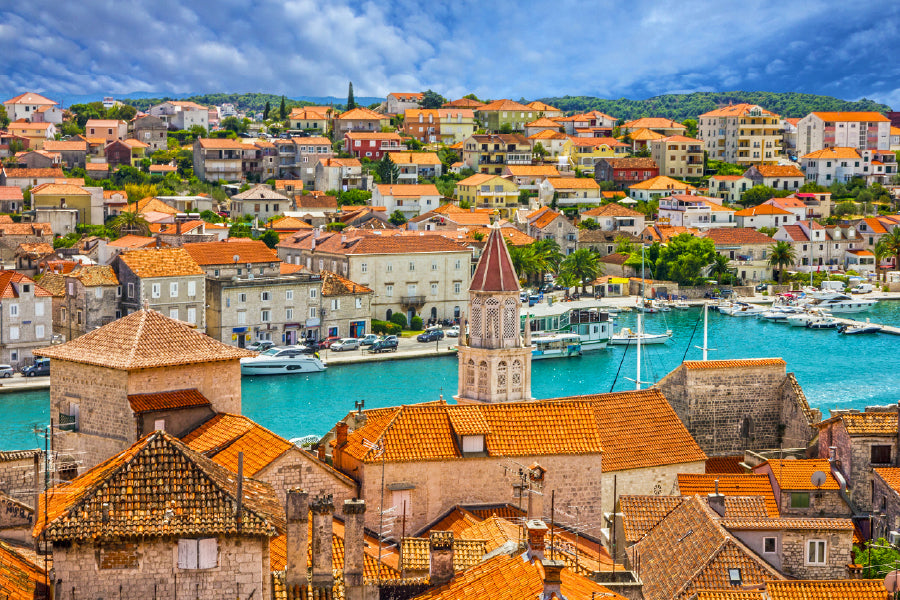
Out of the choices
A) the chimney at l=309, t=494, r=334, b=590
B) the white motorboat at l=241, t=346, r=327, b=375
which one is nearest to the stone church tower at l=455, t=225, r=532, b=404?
the chimney at l=309, t=494, r=334, b=590

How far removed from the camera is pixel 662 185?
400ft

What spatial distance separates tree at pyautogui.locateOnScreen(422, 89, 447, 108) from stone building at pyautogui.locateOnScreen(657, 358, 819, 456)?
126978mm

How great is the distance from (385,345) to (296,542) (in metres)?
53.6

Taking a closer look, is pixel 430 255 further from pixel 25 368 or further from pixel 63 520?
pixel 63 520

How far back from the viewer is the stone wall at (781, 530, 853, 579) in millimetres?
21297

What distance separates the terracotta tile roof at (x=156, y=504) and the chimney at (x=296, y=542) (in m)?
0.82

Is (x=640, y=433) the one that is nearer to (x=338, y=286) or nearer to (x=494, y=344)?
(x=494, y=344)

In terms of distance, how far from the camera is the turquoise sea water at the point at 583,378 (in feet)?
178

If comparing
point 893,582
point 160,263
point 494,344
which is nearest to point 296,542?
point 893,582

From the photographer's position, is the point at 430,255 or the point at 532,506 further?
the point at 430,255

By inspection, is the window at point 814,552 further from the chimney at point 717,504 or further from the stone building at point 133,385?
the stone building at point 133,385

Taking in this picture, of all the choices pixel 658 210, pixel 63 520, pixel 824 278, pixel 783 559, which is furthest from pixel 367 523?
pixel 658 210

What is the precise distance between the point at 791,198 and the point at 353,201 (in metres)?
38.5

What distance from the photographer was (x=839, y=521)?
21.8 meters
